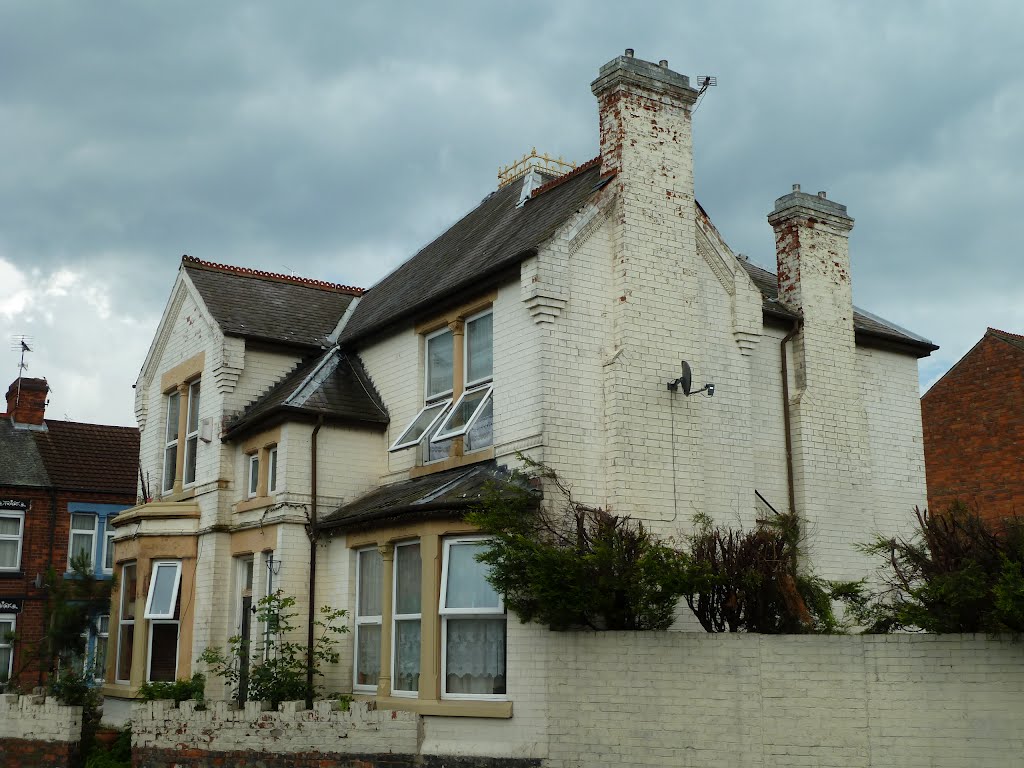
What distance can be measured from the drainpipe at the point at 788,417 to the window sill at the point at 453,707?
6266 millimetres

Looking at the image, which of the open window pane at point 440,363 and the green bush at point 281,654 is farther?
the open window pane at point 440,363

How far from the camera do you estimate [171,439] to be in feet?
73.0

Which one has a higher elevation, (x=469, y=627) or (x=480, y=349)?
(x=480, y=349)

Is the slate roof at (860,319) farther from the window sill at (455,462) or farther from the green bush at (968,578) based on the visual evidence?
the green bush at (968,578)

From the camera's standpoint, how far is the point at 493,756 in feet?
45.1

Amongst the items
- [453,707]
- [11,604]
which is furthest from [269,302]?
[11,604]

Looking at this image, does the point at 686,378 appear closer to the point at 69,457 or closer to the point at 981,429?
the point at 981,429

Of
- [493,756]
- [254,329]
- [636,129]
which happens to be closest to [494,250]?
[636,129]

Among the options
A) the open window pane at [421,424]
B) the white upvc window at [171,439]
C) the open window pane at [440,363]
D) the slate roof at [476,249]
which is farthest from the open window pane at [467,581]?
the white upvc window at [171,439]

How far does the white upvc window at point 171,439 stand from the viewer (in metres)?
22.0

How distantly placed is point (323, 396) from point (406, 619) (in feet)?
14.8

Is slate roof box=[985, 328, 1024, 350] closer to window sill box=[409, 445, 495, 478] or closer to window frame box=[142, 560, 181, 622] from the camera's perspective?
window sill box=[409, 445, 495, 478]

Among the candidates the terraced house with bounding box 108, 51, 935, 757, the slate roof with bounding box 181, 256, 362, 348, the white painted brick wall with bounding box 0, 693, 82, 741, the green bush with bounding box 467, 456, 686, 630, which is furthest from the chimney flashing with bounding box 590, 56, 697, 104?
the white painted brick wall with bounding box 0, 693, 82, 741

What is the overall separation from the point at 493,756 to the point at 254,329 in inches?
381
